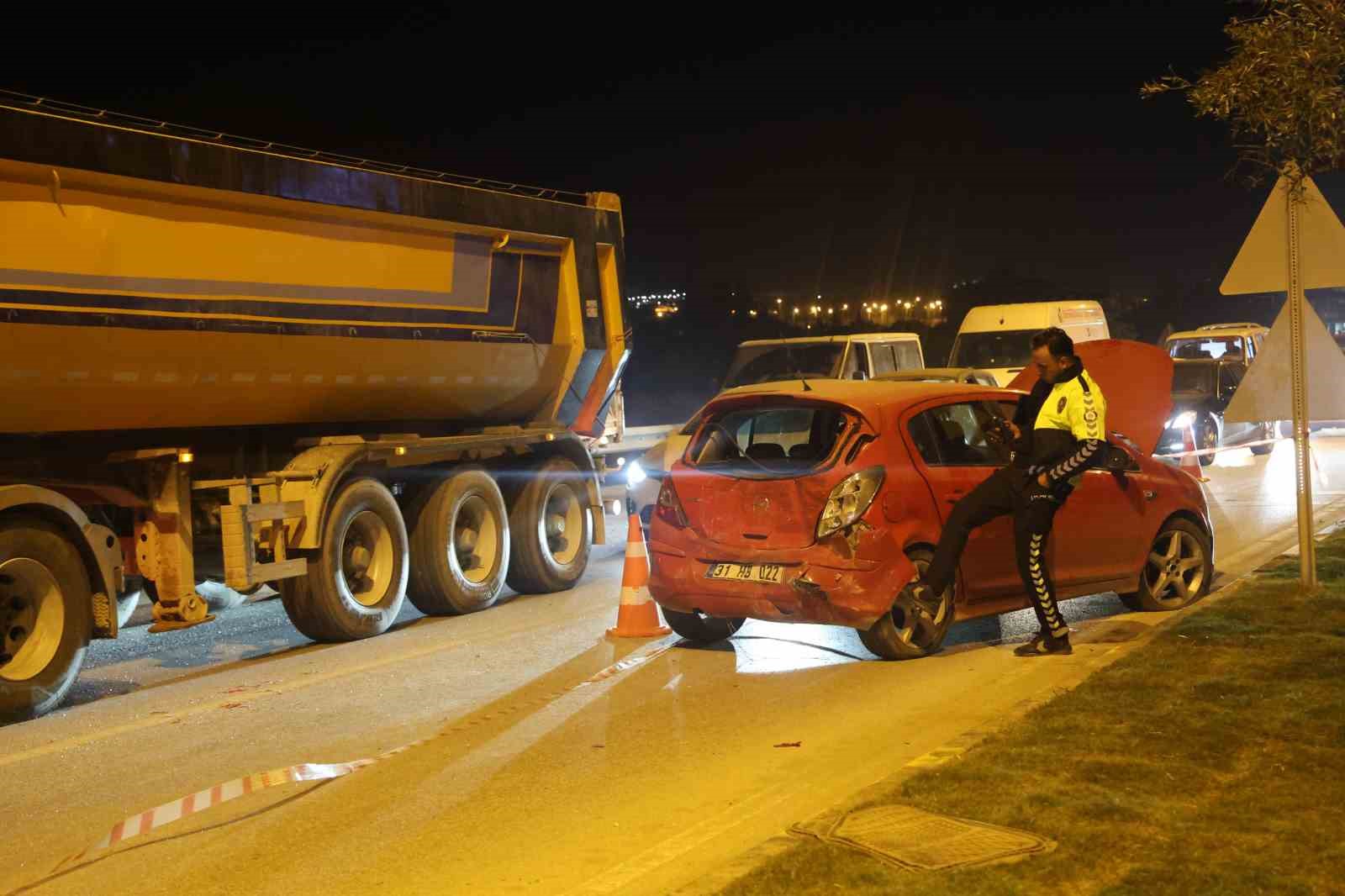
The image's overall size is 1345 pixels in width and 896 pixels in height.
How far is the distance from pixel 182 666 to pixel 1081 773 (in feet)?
20.5

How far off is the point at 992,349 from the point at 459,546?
1289cm

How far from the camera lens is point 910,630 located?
8.77 m

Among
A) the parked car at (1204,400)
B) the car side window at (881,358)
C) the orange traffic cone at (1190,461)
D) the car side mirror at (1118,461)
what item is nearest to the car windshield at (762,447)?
the car side mirror at (1118,461)

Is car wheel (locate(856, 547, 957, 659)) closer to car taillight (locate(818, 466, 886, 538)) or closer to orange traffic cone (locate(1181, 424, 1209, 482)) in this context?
car taillight (locate(818, 466, 886, 538))

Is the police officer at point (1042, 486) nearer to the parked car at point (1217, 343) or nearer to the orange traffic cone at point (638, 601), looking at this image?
the orange traffic cone at point (638, 601)

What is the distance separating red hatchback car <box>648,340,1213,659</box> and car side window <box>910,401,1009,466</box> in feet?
0.03

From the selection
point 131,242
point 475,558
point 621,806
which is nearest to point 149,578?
point 131,242

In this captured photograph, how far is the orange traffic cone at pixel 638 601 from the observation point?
10.1 meters

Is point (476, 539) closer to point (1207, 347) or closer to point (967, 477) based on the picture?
point (967, 477)

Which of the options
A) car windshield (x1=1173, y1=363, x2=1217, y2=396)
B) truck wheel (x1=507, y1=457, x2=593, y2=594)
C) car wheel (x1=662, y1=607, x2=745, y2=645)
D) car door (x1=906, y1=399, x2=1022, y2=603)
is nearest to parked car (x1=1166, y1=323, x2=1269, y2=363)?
car windshield (x1=1173, y1=363, x2=1217, y2=396)

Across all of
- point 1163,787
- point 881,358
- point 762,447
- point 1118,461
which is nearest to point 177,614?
point 762,447

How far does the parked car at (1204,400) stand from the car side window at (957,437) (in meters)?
15.2

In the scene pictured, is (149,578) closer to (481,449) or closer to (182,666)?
(182,666)

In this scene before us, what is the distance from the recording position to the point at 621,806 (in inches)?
243
